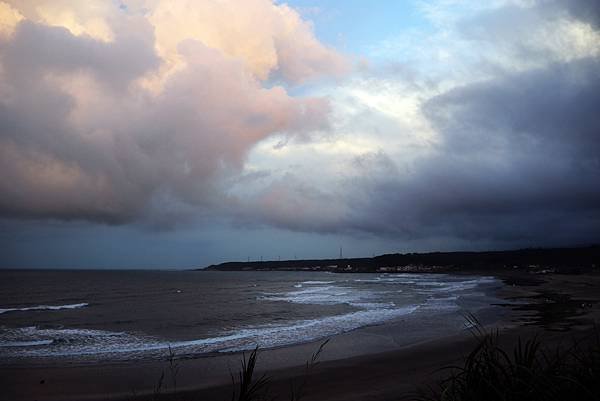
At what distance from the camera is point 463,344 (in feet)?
56.5

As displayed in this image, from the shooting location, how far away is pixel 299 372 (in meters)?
13.7

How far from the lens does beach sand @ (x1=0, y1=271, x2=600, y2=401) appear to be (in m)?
11.5

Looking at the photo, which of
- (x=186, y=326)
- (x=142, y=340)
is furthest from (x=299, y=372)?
(x=186, y=326)

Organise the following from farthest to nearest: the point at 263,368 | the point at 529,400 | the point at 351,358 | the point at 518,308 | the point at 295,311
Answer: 1. the point at 295,311
2. the point at 518,308
3. the point at 351,358
4. the point at 263,368
5. the point at 529,400

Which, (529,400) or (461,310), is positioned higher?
(529,400)

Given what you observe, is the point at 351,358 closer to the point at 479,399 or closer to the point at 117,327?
the point at 479,399

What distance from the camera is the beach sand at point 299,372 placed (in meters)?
11.5

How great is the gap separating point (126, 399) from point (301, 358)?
6587mm

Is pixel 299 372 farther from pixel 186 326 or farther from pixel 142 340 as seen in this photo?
pixel 186 326

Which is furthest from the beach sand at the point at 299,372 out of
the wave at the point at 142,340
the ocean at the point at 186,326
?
the wave at the point at 142,340

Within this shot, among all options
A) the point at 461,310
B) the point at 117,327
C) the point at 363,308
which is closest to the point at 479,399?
the point at 117,327

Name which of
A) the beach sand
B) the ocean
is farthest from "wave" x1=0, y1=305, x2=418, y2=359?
the beach sand

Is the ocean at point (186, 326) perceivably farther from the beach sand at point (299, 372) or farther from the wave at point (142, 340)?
the beach sand at point (299, 372)

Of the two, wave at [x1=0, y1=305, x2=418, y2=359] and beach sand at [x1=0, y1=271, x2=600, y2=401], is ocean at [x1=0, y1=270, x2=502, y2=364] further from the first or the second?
beach sand at [x1=0, y1=271, x2=600, y2=401]
